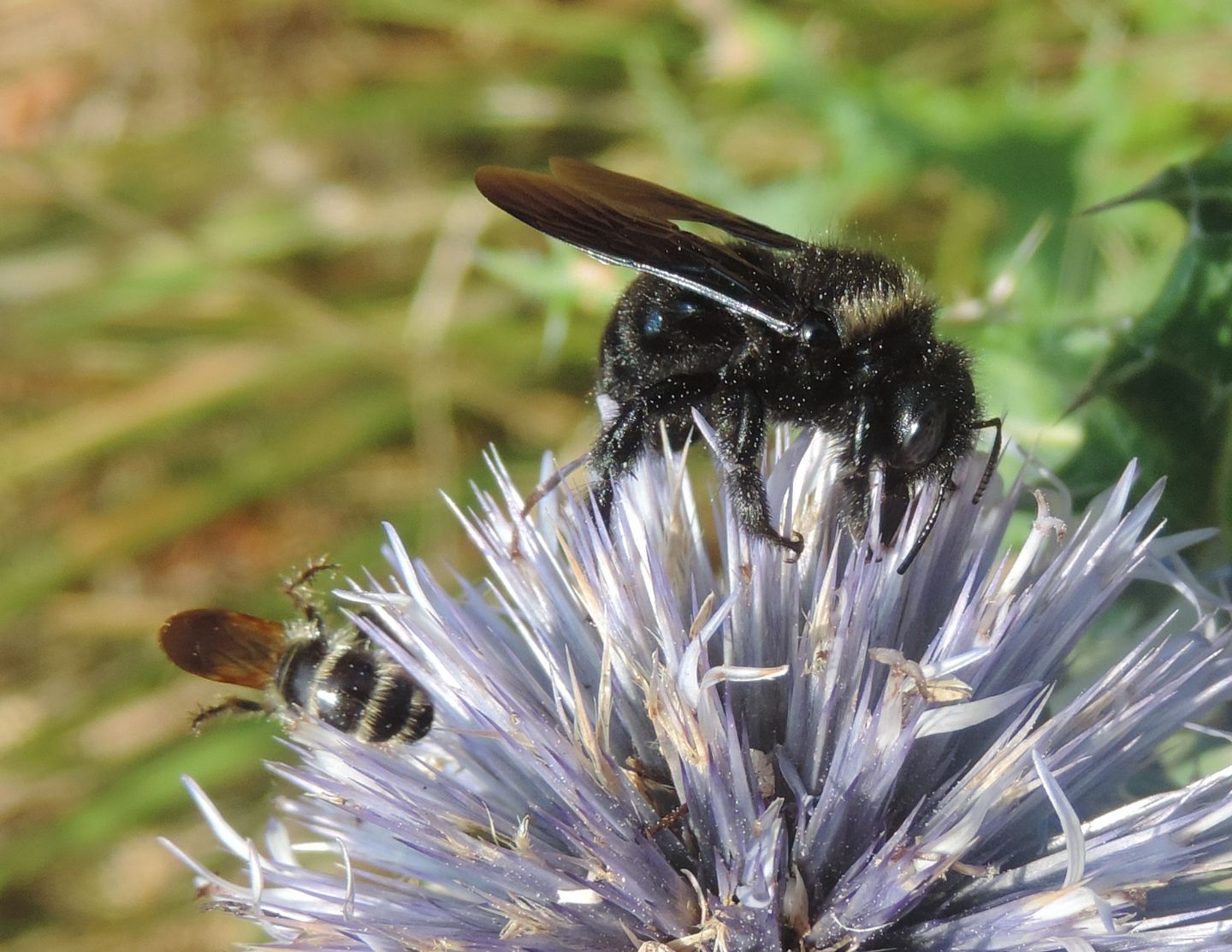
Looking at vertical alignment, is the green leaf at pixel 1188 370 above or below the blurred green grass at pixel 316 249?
below

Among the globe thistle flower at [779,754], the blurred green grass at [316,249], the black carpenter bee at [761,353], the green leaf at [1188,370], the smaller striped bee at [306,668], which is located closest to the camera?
the globe thistle flower at [779,754]

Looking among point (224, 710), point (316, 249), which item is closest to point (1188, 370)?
point (224, 710)

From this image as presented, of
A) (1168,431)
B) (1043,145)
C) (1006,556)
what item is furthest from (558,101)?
(1006,556)

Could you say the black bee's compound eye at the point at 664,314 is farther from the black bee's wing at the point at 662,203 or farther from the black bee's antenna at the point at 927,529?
the black bee's antenna at the point at 927,529

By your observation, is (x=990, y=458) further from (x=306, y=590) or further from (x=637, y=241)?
(x=306, y=590)

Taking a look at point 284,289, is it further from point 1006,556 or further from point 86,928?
point 1006,556

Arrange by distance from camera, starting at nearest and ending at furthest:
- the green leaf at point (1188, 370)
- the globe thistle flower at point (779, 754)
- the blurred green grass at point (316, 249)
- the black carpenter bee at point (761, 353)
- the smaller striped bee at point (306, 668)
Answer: the globe thistle flower at point (779, 754) → the black carpenter bee at point (761, 353) → the smaller striped bee at point (306, 668) → the green leaf at point (1188, 370) → the blurred green grass at point (316, 249)

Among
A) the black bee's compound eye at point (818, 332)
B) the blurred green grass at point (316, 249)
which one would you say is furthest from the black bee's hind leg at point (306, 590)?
the blurred green grass at point (316, 249)

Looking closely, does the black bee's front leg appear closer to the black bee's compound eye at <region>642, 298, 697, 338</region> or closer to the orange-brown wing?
the black bee's compound eye at <region>642, 298, 697, 338</region>
